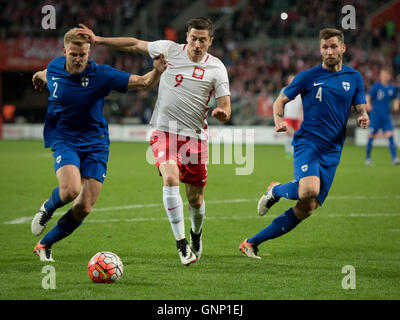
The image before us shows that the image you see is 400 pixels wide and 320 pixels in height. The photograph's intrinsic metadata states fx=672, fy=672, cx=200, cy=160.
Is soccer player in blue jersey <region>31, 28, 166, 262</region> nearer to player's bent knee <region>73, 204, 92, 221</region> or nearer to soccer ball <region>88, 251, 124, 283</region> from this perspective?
player's bent knee <region>73, 204, 92, 221</region>

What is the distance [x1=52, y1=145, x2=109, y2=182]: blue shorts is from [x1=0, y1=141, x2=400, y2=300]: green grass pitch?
0.92 meters

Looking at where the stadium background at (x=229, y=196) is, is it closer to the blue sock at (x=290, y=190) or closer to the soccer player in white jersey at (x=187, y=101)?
the blue sock at (x=290, y=190)

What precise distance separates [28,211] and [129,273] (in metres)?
4.48

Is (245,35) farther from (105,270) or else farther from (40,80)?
(105,270)

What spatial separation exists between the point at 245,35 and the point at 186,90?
27958 mm

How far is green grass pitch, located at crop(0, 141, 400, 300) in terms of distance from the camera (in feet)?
18.6

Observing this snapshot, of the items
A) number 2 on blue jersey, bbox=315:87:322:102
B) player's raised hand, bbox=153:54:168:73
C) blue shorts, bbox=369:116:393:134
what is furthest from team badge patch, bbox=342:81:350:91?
blue shorts, bbox=369:116:393:134

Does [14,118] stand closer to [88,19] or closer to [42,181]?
[88,19]

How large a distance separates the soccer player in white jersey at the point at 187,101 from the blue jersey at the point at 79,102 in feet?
1.28

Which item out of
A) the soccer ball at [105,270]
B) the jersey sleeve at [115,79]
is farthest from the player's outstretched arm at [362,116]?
the soccer ball at [105,270]

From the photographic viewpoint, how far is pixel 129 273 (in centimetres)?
634

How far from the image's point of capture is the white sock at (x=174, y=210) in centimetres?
673

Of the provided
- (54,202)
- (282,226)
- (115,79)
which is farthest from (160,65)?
(282,226)

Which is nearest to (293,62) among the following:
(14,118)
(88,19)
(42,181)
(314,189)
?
(88,19)
